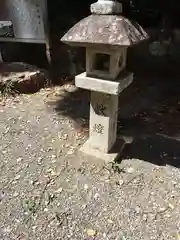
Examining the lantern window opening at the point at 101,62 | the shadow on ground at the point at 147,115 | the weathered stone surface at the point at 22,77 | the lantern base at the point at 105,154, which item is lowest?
the shadow on ground at the point at 147,115

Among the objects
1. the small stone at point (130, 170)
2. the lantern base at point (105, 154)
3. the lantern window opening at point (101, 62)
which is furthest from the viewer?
the lantern base at point (105, 154)

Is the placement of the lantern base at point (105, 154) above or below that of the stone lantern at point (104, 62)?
below

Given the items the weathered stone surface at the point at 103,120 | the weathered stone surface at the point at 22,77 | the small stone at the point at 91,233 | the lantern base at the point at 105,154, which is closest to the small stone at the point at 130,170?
the lantern base at the point at 105,154

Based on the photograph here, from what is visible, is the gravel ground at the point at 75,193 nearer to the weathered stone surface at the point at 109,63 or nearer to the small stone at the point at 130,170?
the small stone at the point at 130,170

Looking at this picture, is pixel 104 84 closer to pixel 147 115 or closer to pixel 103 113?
pixel 103 113

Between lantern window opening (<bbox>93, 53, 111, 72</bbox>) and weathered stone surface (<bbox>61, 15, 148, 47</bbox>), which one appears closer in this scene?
weathered stone surface (<bbox>61, 15, 148, 47</bbox>)

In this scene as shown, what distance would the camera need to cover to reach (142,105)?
18.3ft

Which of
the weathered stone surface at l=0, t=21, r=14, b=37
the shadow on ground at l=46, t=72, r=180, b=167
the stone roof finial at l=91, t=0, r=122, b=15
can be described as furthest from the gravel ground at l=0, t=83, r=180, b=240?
the weathered stone surface at l=0, t=21, r=14, b=37

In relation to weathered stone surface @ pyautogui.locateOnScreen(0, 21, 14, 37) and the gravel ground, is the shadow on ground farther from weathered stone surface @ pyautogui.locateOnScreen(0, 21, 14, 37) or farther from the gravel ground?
weathered stone surface @ pyautogui.locateOnScreen(0, 21, 14, 37)

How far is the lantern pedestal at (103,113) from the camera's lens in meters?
3.28

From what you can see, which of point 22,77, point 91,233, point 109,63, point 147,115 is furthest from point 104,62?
point 22,77

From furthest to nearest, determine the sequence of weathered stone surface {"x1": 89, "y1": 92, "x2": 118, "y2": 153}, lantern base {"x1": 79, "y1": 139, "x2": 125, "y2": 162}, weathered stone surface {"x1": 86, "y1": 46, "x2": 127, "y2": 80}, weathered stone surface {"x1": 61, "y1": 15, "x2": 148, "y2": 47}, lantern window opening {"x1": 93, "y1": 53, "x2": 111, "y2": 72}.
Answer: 1. lantern base {"x1": 79, "y1": 139, "x2": 125, "y2": 162}
2. weathered stone surface {"x1": 89, "y1": 92, "x2": 118, "y2": 153}
3. lantern window opening {"x1": 93, "y1": 53, "x2": 111, "y2": 72}
4. weathered stone surface {"x1": 86, "y1": 46, "x2": 127, "y2": 80}
5. weathered stone surface {"x1": 61, "y1": 15, "x2": 148, "y2": 47}

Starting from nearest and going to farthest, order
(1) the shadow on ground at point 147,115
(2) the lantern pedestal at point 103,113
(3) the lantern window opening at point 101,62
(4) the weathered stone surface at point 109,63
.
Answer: (4) the weathered stone surface at point 109,63 → (2) the lantern pedestal at point 103,113 → (3) the lantern window opening at point 101,62 → (1) the shadow on ground at point 147,115

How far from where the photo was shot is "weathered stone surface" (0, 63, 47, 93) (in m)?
5.71
